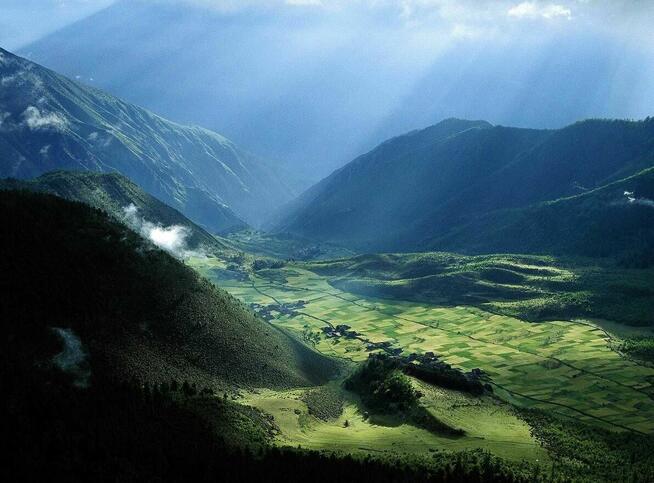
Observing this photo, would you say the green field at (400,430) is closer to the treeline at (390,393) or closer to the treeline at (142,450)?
the treeline at (390,393)

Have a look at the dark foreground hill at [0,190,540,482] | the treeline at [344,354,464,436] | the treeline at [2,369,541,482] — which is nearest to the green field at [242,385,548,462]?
the treeline at [344,354,464,436]

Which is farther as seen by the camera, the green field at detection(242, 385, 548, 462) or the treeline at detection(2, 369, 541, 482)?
the green field at detection(242, 385, 548, 462)

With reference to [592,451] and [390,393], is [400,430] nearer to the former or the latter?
[390,393]

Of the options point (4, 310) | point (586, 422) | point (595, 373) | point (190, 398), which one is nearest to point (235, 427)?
point (190, 398)

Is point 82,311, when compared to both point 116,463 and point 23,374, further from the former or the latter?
point 116,463

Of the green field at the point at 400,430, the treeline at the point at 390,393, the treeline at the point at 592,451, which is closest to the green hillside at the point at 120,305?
the treeline at the point at 390,393

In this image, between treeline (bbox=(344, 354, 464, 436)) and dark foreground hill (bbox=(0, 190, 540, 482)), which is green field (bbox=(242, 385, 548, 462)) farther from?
dark foreground hill (bbox=(0, 190, 540, 482))

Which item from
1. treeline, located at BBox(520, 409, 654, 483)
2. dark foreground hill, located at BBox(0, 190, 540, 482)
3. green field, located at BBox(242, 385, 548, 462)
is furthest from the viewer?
green field, located at BBox(242, 385, 548, 462)

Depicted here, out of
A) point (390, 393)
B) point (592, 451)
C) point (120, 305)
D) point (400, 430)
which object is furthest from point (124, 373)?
point (592, 451)
